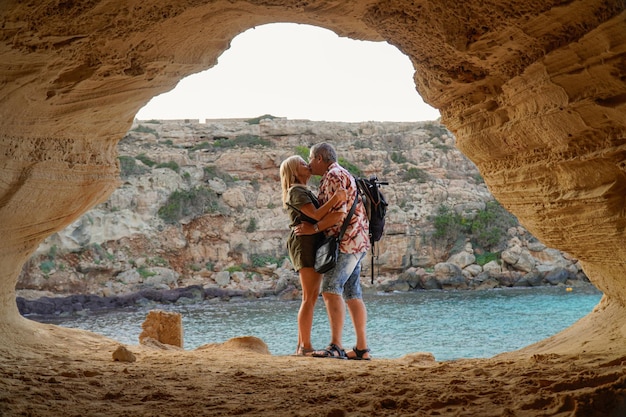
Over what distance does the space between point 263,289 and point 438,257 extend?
710 cm

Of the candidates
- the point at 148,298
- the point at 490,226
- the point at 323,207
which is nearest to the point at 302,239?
the point at 323,207

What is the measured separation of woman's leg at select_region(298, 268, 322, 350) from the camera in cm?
466

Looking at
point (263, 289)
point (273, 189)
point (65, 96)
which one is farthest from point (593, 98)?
point (273, 189)

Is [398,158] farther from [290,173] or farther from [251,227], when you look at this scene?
[290,173]

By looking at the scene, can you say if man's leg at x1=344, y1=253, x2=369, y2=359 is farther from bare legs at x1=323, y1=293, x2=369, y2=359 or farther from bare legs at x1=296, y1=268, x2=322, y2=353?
bare legs at x1=296, y1=268, x2=322, y2=353

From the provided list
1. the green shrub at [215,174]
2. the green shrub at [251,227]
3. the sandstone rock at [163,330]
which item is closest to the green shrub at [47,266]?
the green shrub at [251,227]

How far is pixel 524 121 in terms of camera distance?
12.1 ft

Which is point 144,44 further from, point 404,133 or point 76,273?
point 404,133

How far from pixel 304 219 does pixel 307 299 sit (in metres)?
0.60

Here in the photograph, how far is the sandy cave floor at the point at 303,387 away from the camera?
2395mm

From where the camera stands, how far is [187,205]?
2381 centimetres

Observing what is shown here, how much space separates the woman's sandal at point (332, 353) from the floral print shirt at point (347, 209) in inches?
28.1

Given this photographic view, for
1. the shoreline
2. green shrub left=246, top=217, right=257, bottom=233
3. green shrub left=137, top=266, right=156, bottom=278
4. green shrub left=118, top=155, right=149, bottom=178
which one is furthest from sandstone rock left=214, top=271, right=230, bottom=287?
green shrub left=118, top=155, right=149, bottom=178

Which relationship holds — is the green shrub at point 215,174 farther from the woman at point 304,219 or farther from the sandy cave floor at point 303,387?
the sandy cave floor at point 303,387
